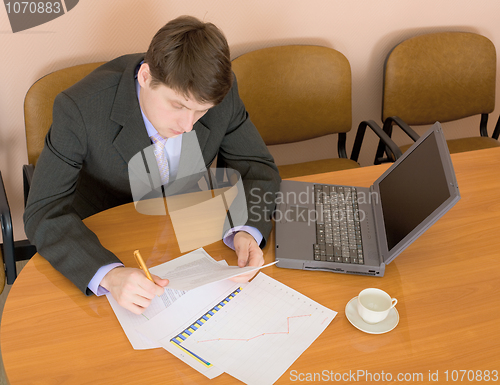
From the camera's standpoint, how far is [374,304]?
101 centimetres

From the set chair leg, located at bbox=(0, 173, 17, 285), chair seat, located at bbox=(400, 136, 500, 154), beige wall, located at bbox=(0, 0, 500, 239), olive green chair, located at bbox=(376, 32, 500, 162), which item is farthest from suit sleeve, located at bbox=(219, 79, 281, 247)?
chair seat, located at bbox=(400, 136, 500, 154)

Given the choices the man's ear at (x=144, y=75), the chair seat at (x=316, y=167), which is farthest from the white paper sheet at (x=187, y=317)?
the chair seat at (x=316, y=167)

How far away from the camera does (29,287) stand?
108 cm

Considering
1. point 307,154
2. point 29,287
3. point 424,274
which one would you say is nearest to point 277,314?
point 424,274

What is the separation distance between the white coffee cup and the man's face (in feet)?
1.92

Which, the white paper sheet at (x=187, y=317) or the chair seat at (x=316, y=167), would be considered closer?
the white paper sheet at (x=187, y=317)

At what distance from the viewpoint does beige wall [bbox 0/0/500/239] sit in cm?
175

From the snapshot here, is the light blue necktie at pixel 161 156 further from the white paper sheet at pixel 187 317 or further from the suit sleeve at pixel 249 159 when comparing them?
the white paper sheet at pixel 187 317

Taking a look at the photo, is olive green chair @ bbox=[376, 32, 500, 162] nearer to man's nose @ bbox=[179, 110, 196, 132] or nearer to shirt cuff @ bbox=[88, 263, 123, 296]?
man's nose @ bbox=[179, 110, 196, 132]

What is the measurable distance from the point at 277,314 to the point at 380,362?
0.24 metres

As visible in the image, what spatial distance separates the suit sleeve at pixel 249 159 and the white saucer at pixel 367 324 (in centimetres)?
39

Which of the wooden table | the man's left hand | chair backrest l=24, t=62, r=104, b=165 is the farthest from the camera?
chair backrest l=24, t=62, r=104, b=165

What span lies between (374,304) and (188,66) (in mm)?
682

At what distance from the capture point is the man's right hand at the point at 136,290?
998 millimetres
